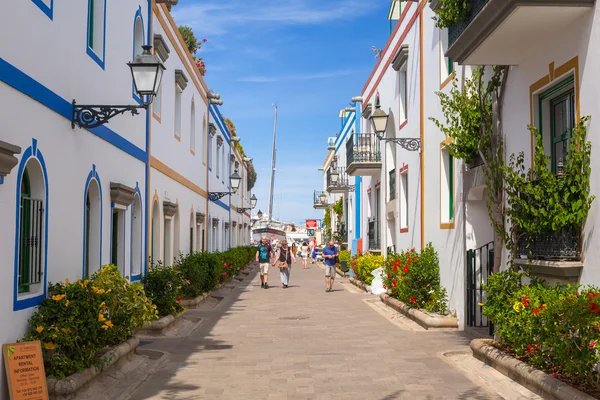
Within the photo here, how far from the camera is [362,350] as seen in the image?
11062 mm

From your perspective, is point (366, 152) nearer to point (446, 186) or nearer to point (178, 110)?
point (178, 110)

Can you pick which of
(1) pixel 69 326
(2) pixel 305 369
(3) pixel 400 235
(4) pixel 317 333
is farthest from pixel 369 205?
(1) pixel 69 326

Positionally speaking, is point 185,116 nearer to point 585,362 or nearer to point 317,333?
point 317,333

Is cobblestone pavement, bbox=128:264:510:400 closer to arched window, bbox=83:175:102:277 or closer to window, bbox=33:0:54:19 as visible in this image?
arched window, bbox=83:175:102:277

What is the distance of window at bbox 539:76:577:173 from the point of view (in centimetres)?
834

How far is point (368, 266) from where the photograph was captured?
2297cm

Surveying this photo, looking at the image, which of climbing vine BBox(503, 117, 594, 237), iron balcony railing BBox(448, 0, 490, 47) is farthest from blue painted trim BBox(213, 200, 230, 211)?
climbing vine BBox(503, 117, 594, 237)

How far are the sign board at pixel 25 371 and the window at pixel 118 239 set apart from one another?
5117 millimetres

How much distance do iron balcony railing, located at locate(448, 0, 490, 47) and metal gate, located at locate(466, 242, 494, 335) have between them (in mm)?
3478

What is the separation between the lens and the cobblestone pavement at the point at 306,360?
26.5 ft

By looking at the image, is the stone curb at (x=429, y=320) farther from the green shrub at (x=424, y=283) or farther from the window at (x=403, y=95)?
the window at (x=403, y=95)

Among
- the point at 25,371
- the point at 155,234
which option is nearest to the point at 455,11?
the point at 25,371

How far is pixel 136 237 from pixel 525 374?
7846 mm

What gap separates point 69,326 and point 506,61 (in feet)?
21.0
